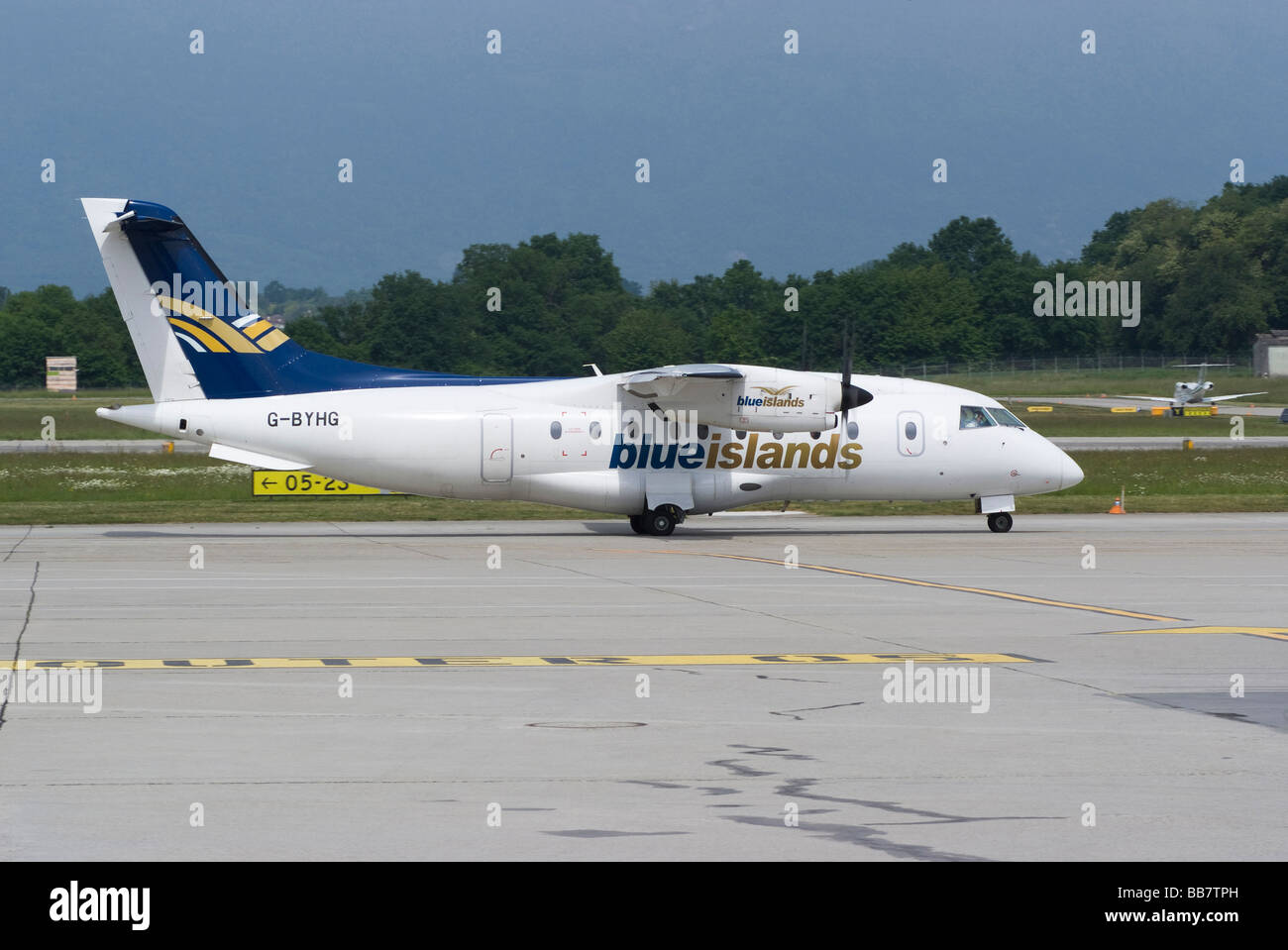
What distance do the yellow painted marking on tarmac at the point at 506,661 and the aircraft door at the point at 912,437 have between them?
53.1 feet

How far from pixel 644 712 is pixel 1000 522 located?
21.5 metres

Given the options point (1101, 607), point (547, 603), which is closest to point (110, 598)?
point (547, 603)

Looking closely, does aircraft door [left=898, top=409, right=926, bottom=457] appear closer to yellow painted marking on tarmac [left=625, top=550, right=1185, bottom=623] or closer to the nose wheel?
the nose wheel

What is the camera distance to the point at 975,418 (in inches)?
1277

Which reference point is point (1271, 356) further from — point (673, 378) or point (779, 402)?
point (673, 378)

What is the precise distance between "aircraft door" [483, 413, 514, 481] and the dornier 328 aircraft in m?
0.03

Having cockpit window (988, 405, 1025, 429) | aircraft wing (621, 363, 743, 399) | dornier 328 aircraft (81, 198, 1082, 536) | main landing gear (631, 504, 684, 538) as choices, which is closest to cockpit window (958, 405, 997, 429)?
dornier 328 aircraft (81, 198, 1082, 536)

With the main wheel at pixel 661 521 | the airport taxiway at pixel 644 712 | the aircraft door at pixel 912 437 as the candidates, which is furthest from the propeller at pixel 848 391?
the airport taxiway at pixel 644 712

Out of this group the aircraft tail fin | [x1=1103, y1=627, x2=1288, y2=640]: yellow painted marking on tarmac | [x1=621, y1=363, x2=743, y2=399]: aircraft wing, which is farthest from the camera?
the aircraft tail fin

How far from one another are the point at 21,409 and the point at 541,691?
3546 inches

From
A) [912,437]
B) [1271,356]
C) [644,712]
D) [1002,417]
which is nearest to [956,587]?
[912,437]

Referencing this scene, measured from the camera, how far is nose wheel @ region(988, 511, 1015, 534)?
32.4 m

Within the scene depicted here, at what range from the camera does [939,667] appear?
14.8 meters

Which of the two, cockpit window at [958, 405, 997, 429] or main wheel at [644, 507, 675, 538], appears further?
cockpit window at [958, 405, 997, 429]
